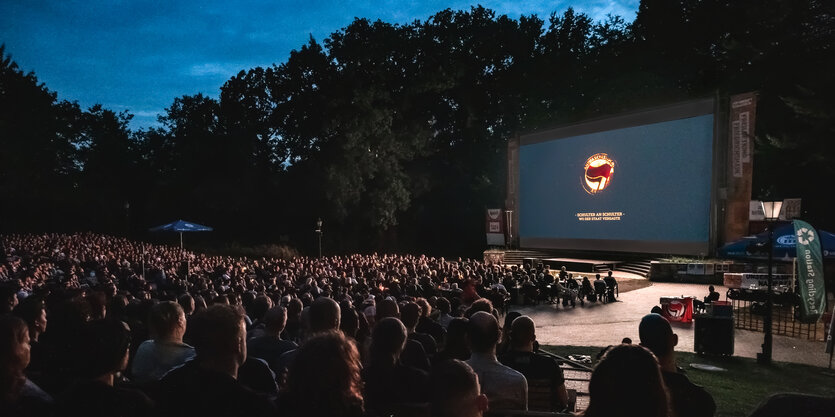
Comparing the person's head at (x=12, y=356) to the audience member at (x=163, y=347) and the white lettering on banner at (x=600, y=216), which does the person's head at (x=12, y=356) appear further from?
the white lettering on banner at (x=600, y=216)

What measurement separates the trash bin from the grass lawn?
6.1 inches

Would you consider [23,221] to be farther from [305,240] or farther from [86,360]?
[86,360]

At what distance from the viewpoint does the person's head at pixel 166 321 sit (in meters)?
3.56

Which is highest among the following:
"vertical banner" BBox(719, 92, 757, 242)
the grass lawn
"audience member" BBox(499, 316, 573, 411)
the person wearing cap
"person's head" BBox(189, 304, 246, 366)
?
"vertical banner" BBox(719, 92, 757, 242)

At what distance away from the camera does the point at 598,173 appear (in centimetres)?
2822

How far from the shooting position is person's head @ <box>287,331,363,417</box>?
2059 millimetres

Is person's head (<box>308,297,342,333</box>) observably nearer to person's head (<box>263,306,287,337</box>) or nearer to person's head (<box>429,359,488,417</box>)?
person's head (<box>263,306,287,337</box>)

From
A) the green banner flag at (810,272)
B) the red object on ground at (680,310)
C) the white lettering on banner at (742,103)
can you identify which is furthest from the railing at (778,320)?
the white lettering on banner at (742,103)

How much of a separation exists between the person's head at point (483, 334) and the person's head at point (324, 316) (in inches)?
40.6

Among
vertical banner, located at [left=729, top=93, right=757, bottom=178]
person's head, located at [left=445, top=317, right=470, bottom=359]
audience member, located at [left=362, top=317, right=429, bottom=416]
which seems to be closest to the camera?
audience member, located at [left=362, top=317, right=429, bottom=416]

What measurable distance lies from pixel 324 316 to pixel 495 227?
3172 cm

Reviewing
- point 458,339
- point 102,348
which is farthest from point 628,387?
point 102,348

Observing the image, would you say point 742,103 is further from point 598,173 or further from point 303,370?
point 303,370

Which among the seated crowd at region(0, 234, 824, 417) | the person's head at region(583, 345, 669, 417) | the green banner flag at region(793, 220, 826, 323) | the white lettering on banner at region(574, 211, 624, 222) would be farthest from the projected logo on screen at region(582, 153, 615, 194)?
the person's head at region(583, 345, 669, 417)
